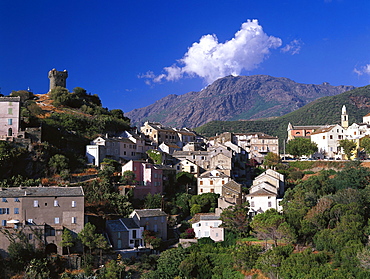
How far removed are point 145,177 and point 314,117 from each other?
344 feet

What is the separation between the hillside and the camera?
14462 centimetres

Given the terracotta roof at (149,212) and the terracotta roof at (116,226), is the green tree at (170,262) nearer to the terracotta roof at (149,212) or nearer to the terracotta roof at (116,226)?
the terracotta roof at (116,226)

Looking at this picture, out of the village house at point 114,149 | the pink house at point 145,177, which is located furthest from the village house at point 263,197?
the village house at point 114,149

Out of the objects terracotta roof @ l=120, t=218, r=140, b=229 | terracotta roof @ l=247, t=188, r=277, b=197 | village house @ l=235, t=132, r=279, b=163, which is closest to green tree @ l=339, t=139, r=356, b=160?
village house @ l=235, t=132, r=279, b=163

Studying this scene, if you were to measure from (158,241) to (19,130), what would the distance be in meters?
24.3

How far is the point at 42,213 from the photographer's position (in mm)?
46094

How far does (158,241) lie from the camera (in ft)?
159

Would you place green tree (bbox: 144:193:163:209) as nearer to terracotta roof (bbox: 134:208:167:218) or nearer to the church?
terracotta roof (bbox: 134:208:167:218)

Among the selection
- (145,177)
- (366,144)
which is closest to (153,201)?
(145,177)

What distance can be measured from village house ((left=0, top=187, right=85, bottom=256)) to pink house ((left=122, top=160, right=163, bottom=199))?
12681mm

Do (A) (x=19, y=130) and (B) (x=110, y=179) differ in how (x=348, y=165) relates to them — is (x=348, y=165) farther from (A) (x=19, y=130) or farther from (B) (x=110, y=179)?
(A) (x=19, y=130)

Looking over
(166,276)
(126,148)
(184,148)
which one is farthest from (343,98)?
(166,276)

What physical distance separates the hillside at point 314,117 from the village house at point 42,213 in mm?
95921

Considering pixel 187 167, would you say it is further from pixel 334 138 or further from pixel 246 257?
pixel 334 138
